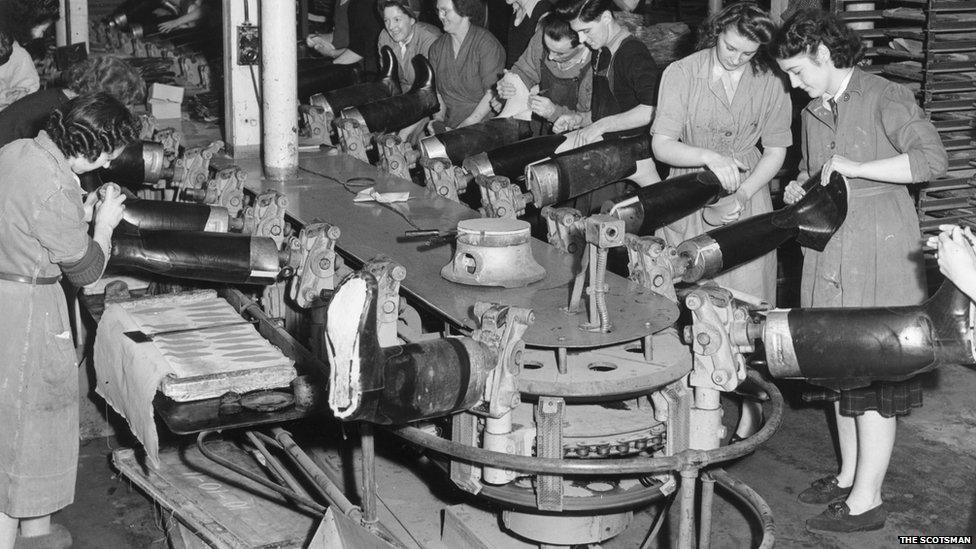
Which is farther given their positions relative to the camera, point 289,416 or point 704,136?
point 704,136

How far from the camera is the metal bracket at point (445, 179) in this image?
4.41m

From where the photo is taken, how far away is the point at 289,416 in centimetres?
301

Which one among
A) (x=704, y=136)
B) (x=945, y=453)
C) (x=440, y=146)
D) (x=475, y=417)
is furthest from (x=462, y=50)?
(x=475, y=417)

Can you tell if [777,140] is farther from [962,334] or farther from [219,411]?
[219,411]

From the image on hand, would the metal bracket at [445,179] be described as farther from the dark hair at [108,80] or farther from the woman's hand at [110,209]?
the woman's hand at [110,209]

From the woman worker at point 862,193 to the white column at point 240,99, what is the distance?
2.89m

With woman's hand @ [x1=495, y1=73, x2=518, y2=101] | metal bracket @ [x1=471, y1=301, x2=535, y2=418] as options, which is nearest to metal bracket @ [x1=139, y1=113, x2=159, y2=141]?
woman's hand @ [x1=495, y1=73, x2=518, y2=101]

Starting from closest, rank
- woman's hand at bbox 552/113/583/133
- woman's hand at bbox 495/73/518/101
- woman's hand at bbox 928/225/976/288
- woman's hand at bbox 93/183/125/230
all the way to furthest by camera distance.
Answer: woman's hand at bbox 928/225/976/288 < woman's hand at bbox 93/183/125/230 < woman's hand at bbox 552/113/583/133 < woman's hand at bbox 495/73/518/101

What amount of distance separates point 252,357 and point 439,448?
2.93ft

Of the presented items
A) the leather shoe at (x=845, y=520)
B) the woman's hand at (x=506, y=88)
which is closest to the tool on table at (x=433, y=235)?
the leather shoe at (x=845, y=520)

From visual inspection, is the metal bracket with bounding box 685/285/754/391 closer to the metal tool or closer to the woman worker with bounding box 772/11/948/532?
the woman worker with bounding box 772/11/948/532

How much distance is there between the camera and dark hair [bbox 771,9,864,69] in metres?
3.32

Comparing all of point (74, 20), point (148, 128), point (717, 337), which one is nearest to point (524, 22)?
point (148, 128)

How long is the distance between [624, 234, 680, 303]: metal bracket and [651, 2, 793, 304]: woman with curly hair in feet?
2.62
